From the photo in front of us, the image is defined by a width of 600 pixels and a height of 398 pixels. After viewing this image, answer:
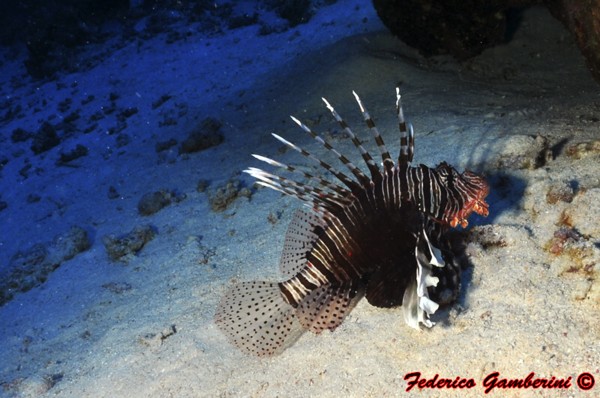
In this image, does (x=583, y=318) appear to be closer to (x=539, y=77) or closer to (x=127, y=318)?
(x=127, y=318)

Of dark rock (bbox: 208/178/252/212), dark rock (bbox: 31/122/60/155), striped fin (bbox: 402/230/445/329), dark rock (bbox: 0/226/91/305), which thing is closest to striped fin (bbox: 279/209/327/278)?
striped fin (bbox: 402/230/445/329)

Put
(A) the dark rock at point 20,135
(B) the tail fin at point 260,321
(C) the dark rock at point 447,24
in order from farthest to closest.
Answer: (A) the dark rock at point 20,135, (C) the dark rock at point 447,24, (B) the tail fin at point 260,321

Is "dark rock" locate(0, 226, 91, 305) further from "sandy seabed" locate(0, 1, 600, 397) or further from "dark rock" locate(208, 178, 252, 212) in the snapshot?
"dark rock" locate(208, 178, 252, 212)

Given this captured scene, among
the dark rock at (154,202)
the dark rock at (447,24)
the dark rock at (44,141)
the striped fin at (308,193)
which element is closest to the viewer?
the striped fin at (308,193)

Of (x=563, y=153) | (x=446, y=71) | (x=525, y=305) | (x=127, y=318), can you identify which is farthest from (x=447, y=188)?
(x=446, y=71)

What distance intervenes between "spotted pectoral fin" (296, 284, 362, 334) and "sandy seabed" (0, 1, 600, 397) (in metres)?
0.16

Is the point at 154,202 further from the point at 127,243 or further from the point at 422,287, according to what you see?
the point at 422,287

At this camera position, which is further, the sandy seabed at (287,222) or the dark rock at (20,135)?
the dark rock at (20,135)

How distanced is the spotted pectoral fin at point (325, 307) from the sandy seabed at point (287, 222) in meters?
0.16

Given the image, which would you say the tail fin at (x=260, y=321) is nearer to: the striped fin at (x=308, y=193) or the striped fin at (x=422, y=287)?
the striped fin at (x=308, y=193)

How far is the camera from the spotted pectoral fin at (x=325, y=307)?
2.96m

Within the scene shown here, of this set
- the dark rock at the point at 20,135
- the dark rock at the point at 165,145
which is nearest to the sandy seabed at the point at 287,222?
the dark rock at the point at 165,145

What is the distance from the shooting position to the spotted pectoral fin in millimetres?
2963

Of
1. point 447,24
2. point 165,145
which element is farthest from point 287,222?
point 447,24
